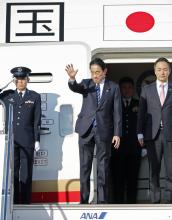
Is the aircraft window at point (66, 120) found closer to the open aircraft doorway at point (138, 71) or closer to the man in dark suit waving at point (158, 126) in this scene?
the open aircraft doorway at point (138, 71)

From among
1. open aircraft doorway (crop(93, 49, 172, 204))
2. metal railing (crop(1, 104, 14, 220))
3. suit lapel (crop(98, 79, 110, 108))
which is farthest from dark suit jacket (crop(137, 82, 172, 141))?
metal railing (crop(1, 104, 14, 220))

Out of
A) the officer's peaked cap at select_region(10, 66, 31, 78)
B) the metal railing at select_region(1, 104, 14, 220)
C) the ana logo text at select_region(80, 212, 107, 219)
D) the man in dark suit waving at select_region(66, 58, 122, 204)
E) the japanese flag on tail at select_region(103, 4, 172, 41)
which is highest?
the japanese flag on tail at select_region(103, 4, 172, 41)

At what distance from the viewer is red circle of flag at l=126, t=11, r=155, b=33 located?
6188 millimetres

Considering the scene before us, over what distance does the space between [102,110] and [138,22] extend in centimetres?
116

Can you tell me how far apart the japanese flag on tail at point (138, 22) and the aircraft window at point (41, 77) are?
27.1 inches

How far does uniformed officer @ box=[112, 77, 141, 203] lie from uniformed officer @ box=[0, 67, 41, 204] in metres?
1.29

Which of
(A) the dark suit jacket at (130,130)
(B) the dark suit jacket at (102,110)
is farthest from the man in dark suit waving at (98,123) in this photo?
(A) the dark suit jacket at (130,130)

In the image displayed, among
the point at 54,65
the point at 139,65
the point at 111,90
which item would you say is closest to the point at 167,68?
the point at 111,90

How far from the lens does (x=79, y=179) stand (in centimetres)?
600

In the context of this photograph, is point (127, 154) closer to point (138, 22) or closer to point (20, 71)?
point (138, 22)

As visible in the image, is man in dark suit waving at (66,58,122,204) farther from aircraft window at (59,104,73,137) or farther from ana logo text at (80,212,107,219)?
aircraft window at (59,104,73,137)

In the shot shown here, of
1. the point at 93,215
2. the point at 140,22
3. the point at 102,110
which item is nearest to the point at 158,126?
the point at 102,110

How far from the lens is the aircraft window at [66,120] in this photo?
6.16 metres

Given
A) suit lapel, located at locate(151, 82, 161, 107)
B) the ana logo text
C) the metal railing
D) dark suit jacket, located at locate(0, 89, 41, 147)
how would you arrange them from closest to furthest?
the metal railing → the ana logo text → suit lapel, located at locate(151, 82, 161, 107) → dark suit jacket, located at locate(0, 89, 41, 147)
